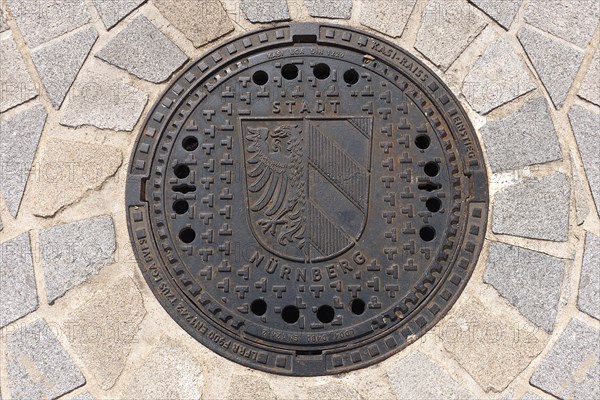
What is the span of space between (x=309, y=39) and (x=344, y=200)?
85cm

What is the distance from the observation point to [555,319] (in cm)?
262

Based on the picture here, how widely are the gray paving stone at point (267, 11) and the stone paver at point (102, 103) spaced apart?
68 cm

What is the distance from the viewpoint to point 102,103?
278cm

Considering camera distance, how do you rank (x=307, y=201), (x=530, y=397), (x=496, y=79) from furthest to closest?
1. (x=496, y=79)
2. (x=307, y=201)
3. (x=530, y=397)

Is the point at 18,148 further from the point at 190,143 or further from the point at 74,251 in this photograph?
the point at 190,143

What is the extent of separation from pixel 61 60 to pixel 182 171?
2.72 ft

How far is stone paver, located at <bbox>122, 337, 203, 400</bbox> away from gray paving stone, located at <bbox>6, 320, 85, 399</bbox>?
265 mm

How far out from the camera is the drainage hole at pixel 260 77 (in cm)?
282

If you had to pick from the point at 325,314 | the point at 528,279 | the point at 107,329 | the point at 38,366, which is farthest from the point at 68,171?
the point at 528,279

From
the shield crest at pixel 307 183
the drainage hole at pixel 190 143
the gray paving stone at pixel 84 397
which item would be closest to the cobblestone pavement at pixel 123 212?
the gray paving stone at pixel 84 397

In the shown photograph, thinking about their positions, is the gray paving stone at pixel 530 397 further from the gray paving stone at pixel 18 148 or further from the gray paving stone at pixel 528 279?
the gray paving stone at pixel 18 148

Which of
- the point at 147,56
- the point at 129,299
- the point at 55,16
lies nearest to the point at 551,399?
the point at 129,299

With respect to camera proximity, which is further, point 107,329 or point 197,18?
point 197,18

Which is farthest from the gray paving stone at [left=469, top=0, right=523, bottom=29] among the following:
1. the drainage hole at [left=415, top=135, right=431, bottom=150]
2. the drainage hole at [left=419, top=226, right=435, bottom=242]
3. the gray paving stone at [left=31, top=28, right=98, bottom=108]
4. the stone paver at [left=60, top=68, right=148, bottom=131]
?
the gray paving stone at [left=31, top=28, right=98, bottom=108]
